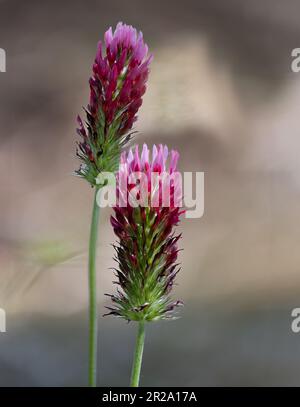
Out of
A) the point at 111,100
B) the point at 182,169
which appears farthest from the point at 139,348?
the point at 182,169

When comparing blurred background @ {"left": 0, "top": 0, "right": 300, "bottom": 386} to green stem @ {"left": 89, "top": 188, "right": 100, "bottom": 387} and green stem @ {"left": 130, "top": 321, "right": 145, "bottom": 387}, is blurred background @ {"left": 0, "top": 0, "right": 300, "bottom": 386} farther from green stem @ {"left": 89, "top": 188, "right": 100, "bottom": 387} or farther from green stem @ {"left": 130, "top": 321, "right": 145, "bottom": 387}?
green stem @ {"left": 130, "top": 321, "right": 145, "bottom": 387}

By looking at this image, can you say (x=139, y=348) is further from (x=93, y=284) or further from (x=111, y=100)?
(x=111, y=100)

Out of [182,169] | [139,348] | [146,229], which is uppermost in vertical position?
[182,169]

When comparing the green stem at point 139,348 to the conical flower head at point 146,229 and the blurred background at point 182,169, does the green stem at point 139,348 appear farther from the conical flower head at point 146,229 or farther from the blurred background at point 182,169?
the blurred background at point 182,169

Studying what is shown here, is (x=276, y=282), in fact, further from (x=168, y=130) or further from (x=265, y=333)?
(x=168, y=130)
